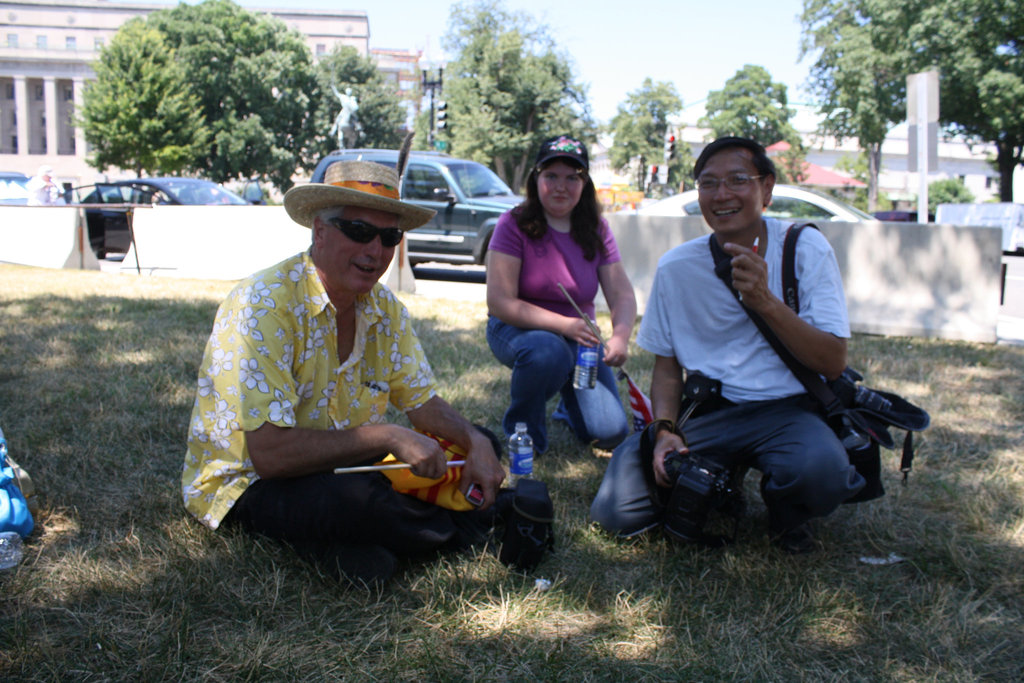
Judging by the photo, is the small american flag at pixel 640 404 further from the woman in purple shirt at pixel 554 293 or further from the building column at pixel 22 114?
the building column at pixel 22 114

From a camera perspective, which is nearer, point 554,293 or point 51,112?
point 554,293

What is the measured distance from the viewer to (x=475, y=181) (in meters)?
13.2

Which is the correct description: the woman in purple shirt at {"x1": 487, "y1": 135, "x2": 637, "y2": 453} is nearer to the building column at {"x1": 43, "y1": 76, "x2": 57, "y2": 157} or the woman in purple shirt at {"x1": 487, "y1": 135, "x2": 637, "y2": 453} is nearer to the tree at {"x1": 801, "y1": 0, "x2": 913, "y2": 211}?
the tree at {"x1": 801, "y1": 0, "x2": 913, "y2": 211}

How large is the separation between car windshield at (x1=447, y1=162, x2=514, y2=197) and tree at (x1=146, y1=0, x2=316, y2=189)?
125 feet

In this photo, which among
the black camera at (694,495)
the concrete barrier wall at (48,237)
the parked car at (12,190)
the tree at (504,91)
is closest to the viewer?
the black camera at (694,495)

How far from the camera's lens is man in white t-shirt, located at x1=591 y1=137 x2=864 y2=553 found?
9.46 ft

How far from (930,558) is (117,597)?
2893 millimetres

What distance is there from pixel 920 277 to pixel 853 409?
5.36m

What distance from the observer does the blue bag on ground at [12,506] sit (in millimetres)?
2799

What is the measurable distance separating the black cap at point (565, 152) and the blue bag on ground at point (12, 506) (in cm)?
265

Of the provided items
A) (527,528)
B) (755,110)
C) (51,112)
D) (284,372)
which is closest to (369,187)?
(284,372)

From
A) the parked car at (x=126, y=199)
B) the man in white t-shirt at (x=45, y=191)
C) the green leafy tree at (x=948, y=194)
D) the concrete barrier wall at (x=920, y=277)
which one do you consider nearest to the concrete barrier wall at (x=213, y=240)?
the parked car at (x=126, y=199)

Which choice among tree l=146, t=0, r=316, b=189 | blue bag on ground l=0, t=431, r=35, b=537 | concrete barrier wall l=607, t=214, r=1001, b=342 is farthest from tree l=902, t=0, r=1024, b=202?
tree l=146, t=0, r=316, b=189

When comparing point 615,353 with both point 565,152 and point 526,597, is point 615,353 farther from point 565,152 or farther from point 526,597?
point 526,597
